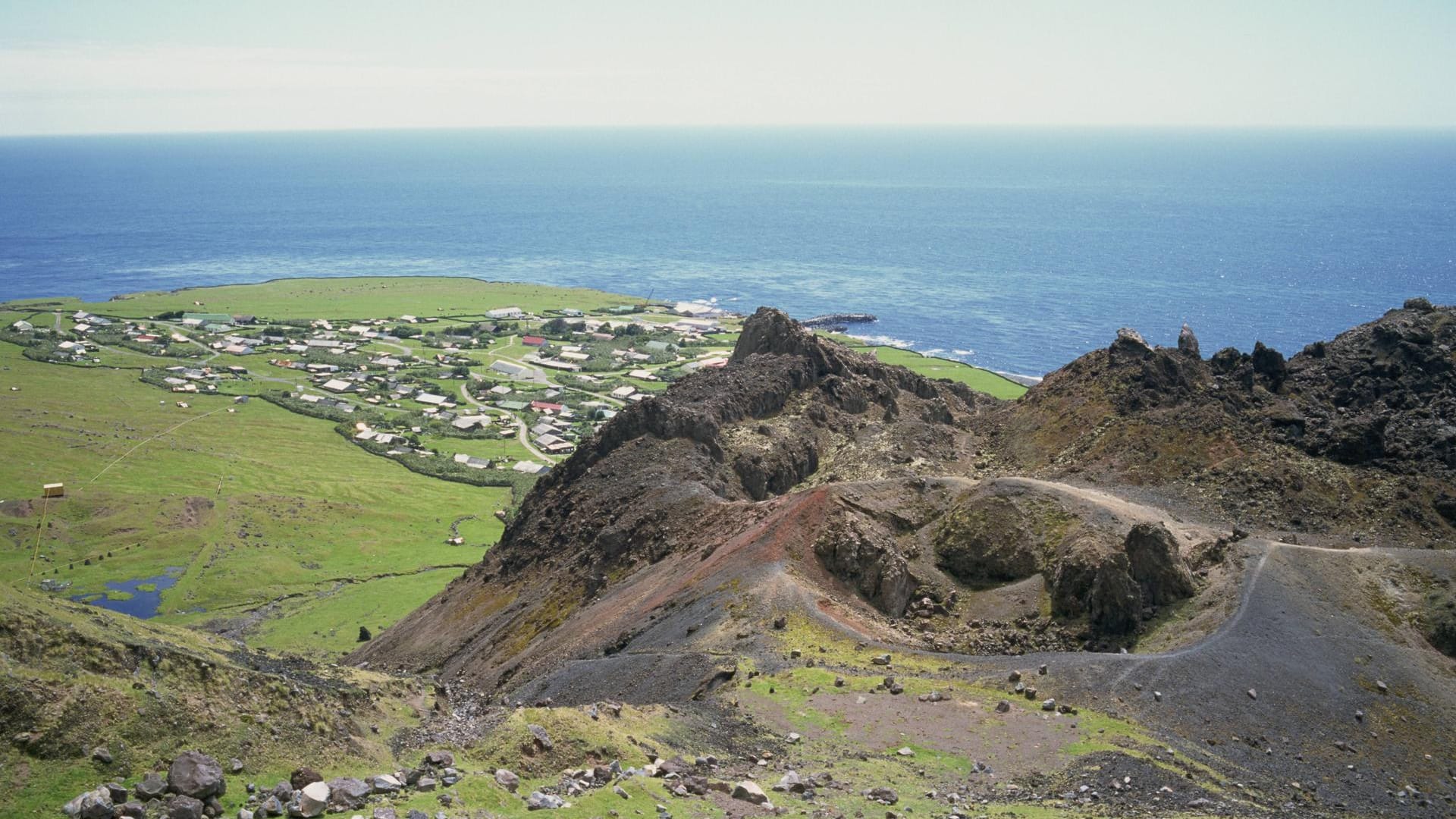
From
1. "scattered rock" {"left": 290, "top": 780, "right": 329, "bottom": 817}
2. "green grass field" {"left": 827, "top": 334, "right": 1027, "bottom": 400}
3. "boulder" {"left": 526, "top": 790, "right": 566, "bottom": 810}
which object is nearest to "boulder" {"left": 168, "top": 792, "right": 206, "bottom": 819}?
"scattered rock" {"left": 290, "top": 780, "right": 329, "bottom": 817}

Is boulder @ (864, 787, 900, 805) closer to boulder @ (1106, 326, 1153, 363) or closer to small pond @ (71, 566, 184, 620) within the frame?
boulder @ (1106, 326, 1153, 363)

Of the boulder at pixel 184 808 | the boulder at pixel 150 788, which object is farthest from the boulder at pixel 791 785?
the boulder at pixel 150 788

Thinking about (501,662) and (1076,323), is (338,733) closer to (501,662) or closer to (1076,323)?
(501,662)

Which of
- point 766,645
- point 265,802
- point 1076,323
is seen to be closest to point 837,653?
point 766,645

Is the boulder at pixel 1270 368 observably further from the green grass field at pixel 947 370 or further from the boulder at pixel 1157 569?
the green grass field at pixel 947 370

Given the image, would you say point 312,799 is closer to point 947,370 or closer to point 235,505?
point 235,505

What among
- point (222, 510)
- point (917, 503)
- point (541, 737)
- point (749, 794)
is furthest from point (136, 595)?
point (749, 794)
